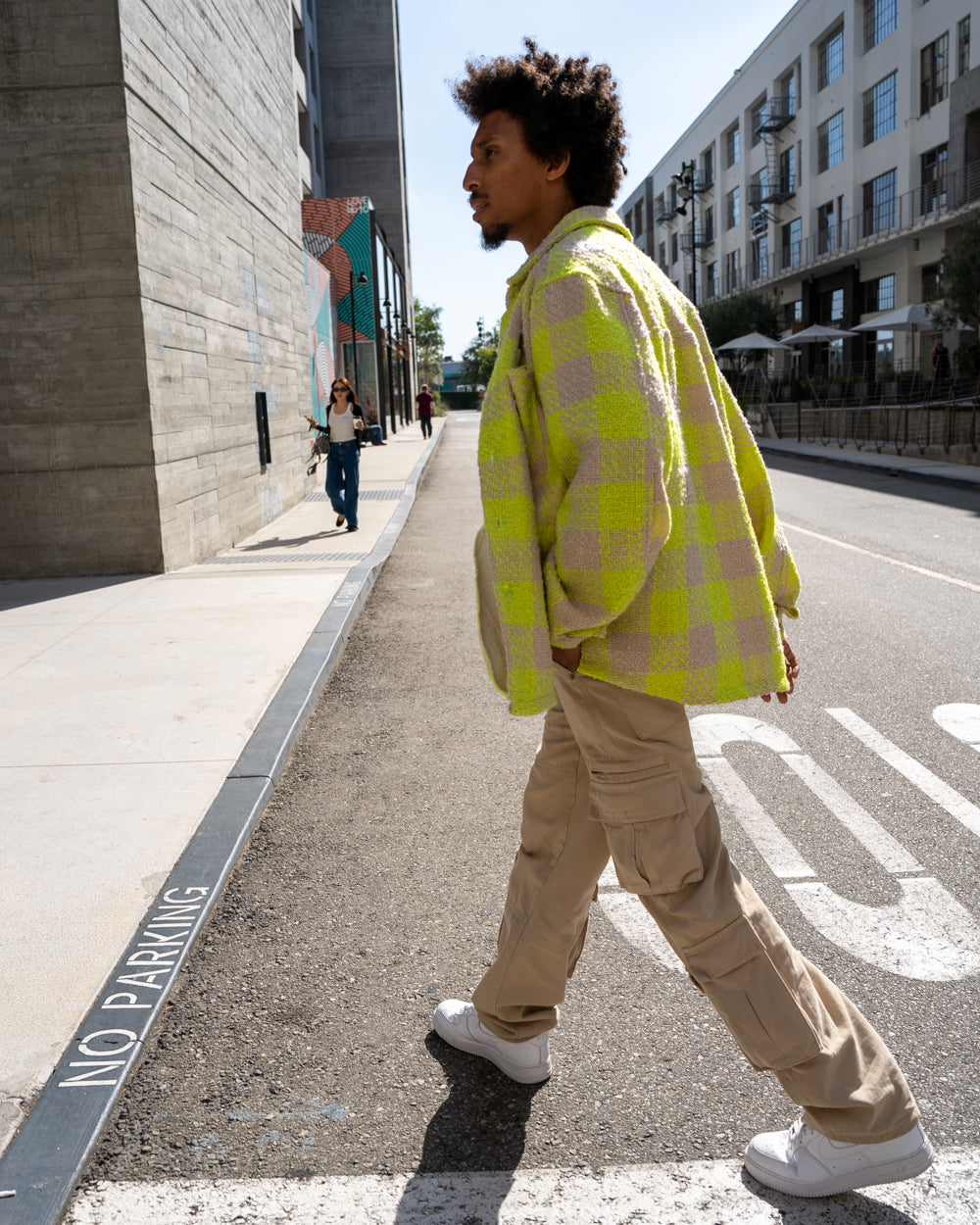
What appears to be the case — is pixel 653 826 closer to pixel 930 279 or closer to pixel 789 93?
pixel 930 279

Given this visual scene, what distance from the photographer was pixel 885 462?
22516 mm

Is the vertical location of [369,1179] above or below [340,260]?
below

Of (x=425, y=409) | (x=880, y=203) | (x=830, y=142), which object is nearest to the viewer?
(x=425, y=409)

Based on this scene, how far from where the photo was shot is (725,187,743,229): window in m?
58.6

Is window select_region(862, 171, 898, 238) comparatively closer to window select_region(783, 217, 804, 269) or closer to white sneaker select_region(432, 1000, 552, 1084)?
window select_region(783, 217, 804, 269)

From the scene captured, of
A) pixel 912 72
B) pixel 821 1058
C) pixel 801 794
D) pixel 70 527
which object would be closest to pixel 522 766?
pixel 801 794

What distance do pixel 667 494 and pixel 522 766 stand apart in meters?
2.98

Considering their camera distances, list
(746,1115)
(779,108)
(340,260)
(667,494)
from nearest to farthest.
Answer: (667,494), (746,1115), (340,260), (779,108)

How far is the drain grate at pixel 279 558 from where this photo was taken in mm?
10266

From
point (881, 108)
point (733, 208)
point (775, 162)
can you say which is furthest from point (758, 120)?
point (881, 108)

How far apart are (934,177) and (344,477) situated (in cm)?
3214

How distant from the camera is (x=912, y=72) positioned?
Answer: 1469 inches

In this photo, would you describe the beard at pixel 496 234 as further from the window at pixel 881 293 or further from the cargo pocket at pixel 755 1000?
the window at pixel 881 293

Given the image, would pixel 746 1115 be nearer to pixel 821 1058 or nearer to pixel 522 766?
pixel 821 1058
